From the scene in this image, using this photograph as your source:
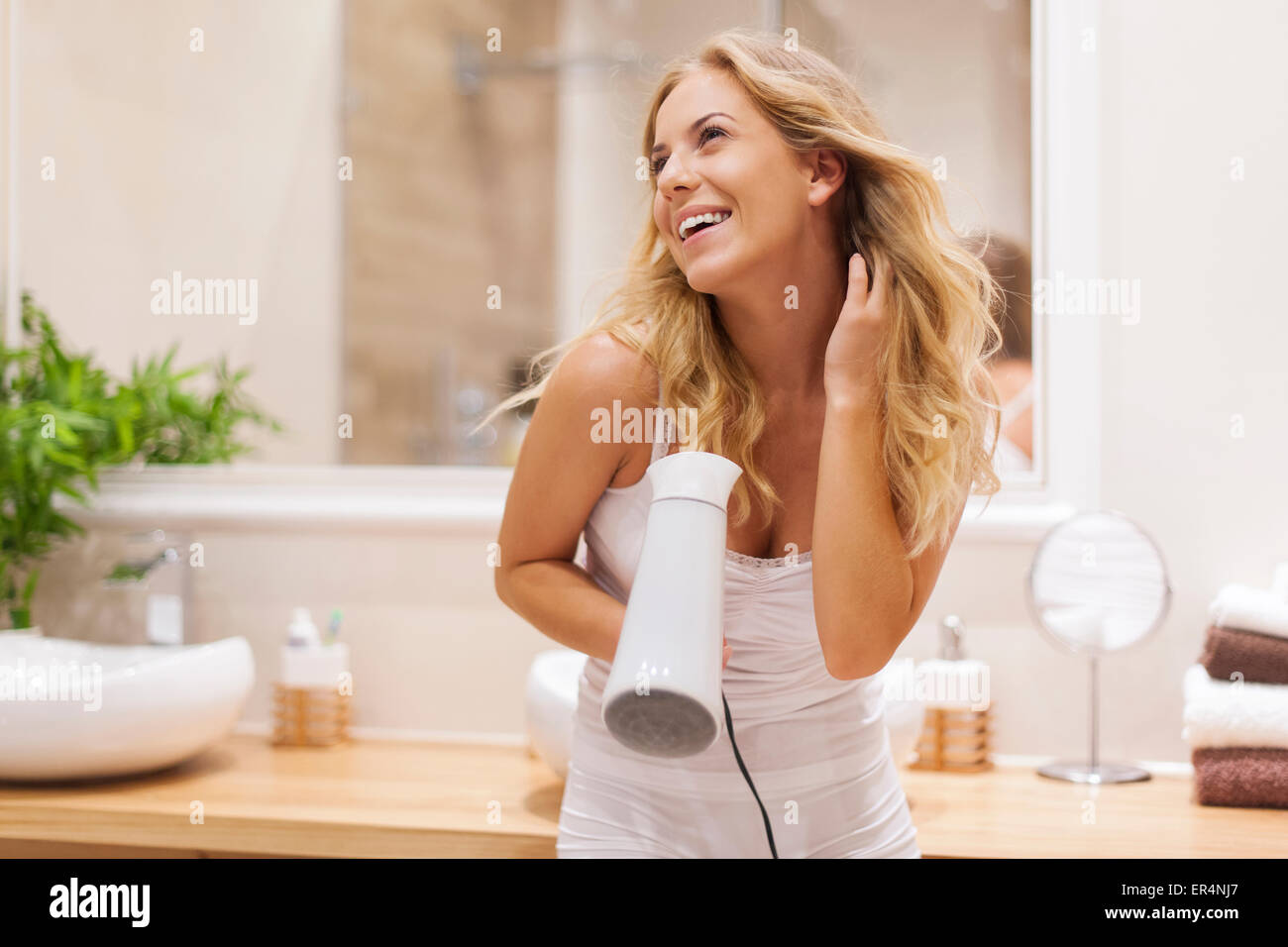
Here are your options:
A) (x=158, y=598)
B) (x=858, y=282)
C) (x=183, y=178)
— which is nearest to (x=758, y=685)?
(x=858, y=282)

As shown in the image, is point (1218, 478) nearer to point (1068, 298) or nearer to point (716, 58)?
point (1068, 298)

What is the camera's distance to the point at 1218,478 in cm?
129

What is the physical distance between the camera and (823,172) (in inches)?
32.8

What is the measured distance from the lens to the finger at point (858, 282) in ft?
2.57

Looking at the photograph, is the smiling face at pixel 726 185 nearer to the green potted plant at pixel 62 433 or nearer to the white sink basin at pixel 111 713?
the white sink basin at pixel 111 713

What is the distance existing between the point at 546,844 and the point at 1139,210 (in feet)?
3.10

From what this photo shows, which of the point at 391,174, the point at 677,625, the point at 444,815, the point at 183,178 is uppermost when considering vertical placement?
the point at 391,174

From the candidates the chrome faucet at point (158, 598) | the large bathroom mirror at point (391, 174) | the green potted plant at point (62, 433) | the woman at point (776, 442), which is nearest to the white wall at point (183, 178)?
the large bathroom mirror at point (391, 174)

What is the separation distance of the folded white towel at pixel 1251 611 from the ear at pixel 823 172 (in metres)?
0.65

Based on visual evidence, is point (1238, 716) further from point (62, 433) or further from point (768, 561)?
point (62, 433)

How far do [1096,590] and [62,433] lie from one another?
1200 millimetres

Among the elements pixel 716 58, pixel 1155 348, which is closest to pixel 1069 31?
pixel 1155 348

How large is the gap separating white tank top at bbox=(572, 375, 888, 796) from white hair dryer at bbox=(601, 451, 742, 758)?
0.49ft

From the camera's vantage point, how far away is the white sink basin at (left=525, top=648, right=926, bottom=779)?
1169 millimetres
